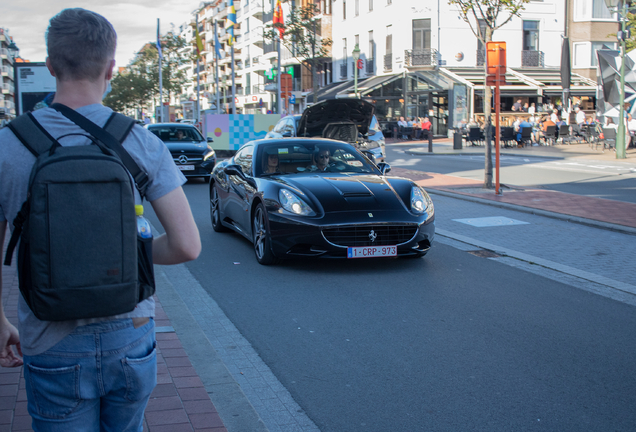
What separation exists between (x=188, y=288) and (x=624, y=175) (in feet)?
48.5

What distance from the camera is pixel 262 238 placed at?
24.8 ft

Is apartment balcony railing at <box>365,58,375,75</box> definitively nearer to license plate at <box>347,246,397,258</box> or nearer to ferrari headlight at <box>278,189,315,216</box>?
ferrari headlight at <box>278,189,315,216</box>

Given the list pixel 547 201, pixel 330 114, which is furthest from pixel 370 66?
pixel 547 201

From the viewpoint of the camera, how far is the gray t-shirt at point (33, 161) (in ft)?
5.96

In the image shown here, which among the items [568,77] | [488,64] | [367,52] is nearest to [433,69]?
[367,52]

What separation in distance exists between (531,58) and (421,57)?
7.72 m

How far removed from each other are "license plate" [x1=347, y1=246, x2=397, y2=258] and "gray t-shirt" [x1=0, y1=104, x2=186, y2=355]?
514 cm

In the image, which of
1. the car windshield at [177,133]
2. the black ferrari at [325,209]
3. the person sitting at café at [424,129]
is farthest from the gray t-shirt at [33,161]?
the person sitting at café at [424,129]

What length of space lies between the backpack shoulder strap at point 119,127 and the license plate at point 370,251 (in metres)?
5.21

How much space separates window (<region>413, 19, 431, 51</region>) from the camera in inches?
1671

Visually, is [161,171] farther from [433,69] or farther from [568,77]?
[433,69]

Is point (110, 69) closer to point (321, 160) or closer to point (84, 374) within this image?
point (84, 374)

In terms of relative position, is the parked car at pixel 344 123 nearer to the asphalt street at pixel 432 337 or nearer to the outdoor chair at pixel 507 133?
the asphalt street at pixel 432 337

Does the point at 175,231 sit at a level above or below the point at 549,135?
below
